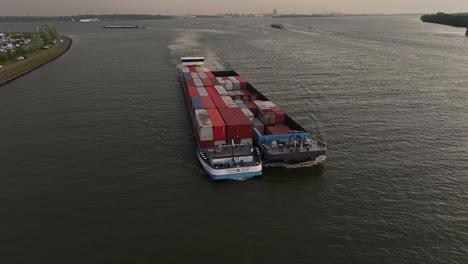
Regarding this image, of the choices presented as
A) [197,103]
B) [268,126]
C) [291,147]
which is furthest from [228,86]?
[291,147]

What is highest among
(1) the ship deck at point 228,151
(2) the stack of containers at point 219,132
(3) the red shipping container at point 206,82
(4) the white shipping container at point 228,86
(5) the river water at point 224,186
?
(3) the red shipping container at point 206,82

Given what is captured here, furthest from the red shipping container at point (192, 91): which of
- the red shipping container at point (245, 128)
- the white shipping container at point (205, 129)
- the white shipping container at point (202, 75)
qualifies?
the red shipping container at point (245, 128)

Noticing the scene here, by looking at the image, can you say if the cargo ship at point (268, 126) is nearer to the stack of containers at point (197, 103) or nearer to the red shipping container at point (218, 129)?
the stack of containers at point (197, 103)

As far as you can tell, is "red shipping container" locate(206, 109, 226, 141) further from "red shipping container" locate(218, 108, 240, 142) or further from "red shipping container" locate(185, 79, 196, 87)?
"red shipping container" locate(185, 79, 196, 87)

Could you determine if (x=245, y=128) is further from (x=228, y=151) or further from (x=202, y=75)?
(x=202, y=75)

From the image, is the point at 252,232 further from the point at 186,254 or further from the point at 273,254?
the point at 186,254

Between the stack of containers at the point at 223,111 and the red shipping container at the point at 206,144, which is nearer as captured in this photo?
the red shipping container at the point at 206,144

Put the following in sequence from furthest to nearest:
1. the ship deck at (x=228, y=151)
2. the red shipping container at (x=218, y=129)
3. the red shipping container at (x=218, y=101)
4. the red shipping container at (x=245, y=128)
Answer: the red shipping container at (x=218, y=101), the red shipping container at (x=245, y=128), the red shipping container at (x=218, y=129), the ship deck at (x=228, y=151)
